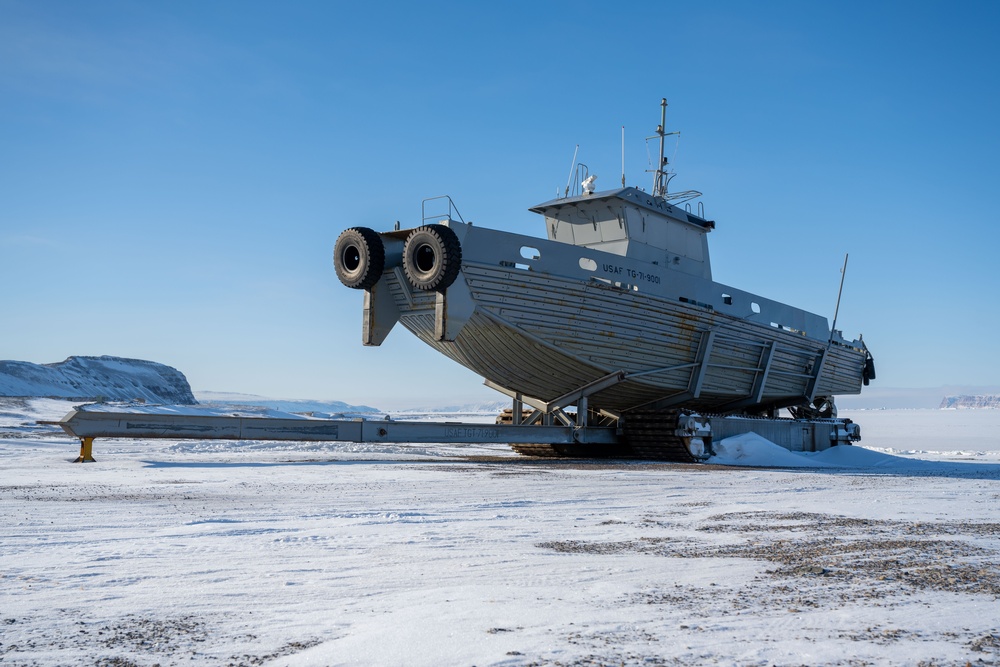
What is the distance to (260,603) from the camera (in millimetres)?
3971

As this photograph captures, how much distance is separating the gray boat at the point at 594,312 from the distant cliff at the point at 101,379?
5655 cm

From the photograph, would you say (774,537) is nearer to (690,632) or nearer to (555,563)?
(555,563)

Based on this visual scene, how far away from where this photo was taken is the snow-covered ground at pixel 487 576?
325 centimetres

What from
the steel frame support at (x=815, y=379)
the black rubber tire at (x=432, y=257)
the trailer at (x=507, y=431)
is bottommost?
the trailer at (x=507, y=431)

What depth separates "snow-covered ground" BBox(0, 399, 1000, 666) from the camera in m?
3.25

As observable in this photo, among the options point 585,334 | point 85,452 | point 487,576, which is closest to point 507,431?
point 585,334

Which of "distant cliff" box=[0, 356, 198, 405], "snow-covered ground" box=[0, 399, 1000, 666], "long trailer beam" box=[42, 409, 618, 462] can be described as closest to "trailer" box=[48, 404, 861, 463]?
"long trailer beam" box=[42, 409, 618, 462]

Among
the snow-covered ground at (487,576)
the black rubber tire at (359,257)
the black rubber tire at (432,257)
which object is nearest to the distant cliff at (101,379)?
the black rubber tire at (359,257)

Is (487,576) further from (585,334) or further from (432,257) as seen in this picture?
(585,334)

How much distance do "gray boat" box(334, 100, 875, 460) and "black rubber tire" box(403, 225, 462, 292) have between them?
3 centimetres

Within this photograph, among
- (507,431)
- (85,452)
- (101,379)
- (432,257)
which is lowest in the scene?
(85,452)

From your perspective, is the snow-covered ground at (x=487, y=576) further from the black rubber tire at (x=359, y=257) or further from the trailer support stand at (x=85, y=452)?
the black rubber tire at (x=359, y=257)

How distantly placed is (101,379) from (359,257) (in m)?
77.8

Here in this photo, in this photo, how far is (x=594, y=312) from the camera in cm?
1622
